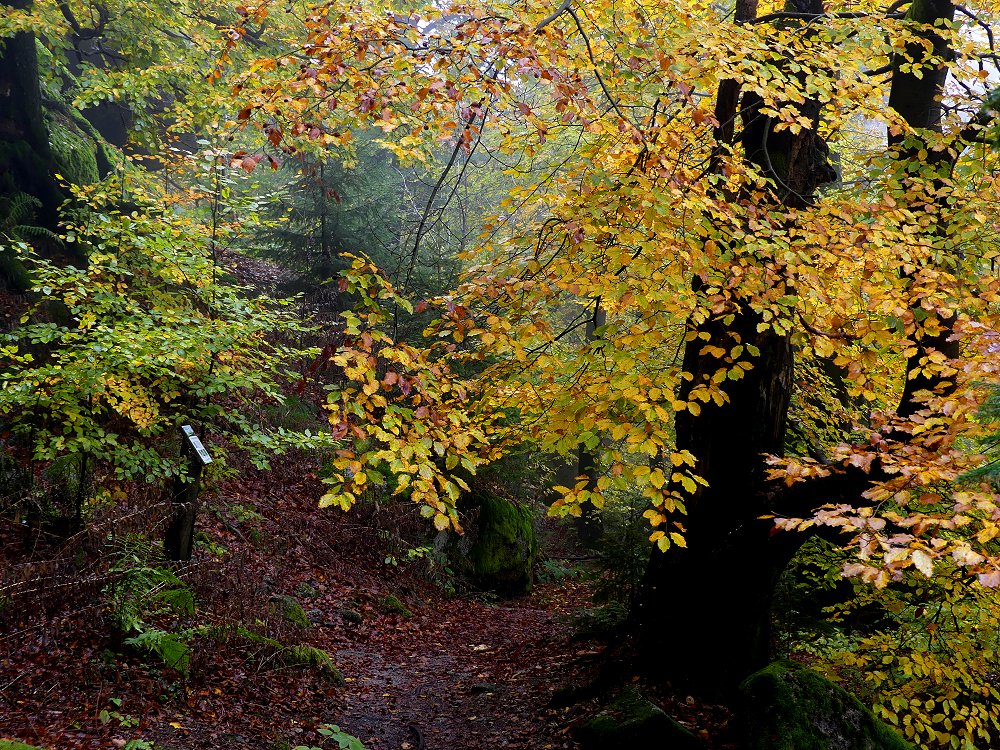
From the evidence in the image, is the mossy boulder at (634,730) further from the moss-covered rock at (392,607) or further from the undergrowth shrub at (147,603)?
the moss-covered rock at (392,607)

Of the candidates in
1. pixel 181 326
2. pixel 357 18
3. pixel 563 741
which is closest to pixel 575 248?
pixel 357 18

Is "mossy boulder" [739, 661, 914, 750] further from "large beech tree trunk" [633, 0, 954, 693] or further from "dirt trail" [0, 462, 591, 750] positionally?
"dirt trail" [0, 462, 591, 750]

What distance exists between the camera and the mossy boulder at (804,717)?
4812 mm

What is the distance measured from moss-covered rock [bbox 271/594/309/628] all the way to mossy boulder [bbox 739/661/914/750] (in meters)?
5.10

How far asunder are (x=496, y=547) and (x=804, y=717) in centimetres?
834

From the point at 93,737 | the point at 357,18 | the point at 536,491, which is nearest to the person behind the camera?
the point at 93,737

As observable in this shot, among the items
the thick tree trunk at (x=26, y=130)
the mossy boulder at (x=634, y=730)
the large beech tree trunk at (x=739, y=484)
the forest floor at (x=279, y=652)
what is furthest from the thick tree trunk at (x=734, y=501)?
the thick tree trunk at (x=26, y=130)

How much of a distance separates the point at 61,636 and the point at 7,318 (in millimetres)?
6258

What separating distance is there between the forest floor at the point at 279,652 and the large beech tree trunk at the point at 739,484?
0.54m

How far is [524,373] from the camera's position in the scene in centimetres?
520

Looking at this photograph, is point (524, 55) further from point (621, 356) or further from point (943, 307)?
point (943, 307)

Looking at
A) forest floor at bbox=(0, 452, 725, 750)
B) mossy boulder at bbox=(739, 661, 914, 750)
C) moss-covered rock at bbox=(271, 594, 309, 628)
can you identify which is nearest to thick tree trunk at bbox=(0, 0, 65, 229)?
forest floor at bbox=(0, 452, 725, 750)

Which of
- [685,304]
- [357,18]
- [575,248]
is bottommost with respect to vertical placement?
[685,304]

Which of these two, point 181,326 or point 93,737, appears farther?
point 181,326
